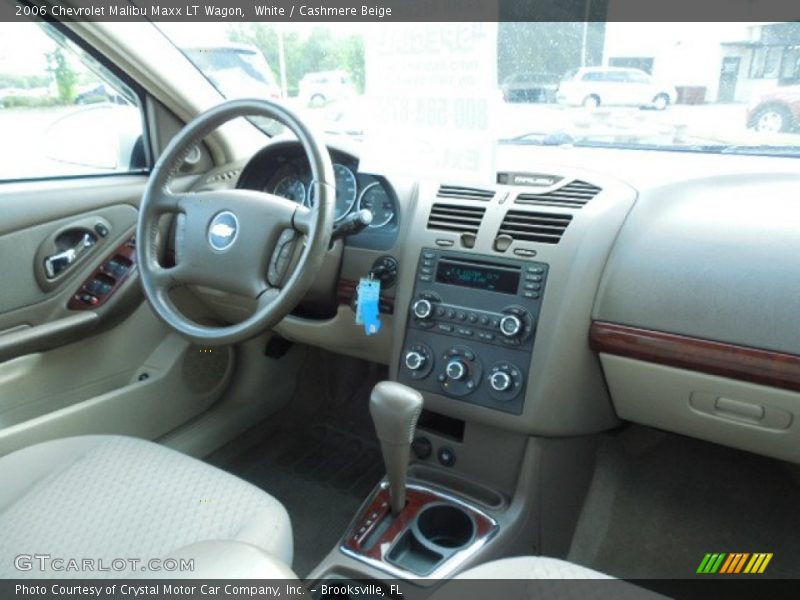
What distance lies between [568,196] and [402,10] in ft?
1.88

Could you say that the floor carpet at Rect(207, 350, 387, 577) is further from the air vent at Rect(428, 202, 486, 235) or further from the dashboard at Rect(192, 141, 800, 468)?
the air vent at Rect(428, 202, 486, 235)

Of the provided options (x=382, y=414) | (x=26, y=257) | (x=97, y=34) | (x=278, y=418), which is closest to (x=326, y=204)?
(x=382, y=414)

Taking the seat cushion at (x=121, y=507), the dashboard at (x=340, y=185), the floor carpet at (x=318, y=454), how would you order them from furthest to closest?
the floor carpet at (x=318, y=454)
the dashboard at (x=340, y=185)
the seat cushion at (x=121, y=507)

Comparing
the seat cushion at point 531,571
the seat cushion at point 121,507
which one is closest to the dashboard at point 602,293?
the seat cushion at point 531,571

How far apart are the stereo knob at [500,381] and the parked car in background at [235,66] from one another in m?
0.99

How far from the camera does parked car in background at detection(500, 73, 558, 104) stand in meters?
1.49

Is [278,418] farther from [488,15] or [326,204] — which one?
[488,15]

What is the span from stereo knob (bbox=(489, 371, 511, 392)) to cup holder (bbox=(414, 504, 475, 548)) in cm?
34

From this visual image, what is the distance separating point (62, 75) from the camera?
179cm

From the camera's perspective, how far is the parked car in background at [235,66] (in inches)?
72.4

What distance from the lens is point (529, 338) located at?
4.78 feet

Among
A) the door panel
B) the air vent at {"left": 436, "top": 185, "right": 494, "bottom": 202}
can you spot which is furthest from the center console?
the door panel

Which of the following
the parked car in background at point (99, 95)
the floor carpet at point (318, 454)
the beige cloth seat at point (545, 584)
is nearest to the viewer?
the beige cloth seat at point (545, 584)

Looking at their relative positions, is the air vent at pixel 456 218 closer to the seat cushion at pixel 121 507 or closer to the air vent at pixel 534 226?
the air vent at pixel 534 226
